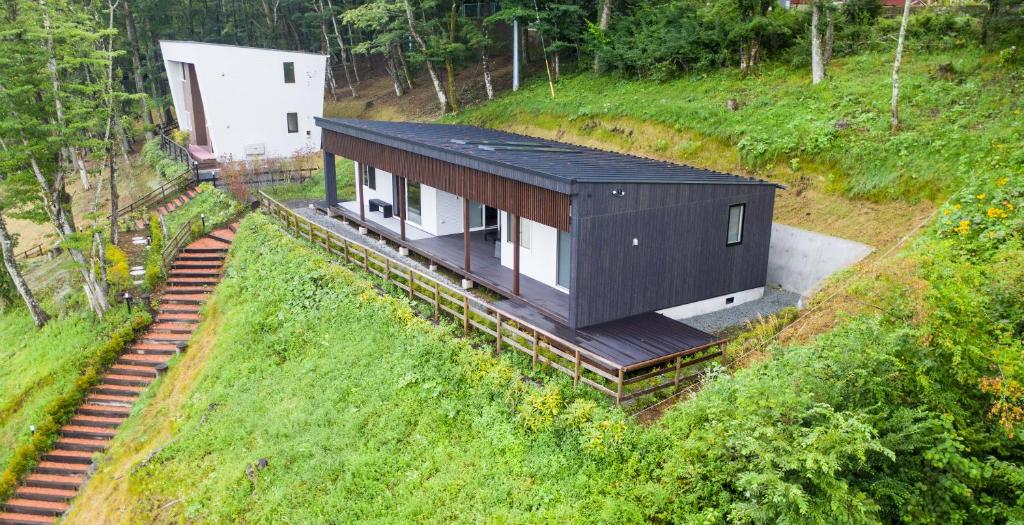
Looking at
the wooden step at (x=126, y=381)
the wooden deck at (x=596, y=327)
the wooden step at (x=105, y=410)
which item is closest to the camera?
the wooden deck at (x=596, y=327)

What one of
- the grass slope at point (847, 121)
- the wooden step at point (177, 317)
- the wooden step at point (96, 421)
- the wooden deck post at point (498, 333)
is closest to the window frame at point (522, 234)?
the wooden deck post at point (498, 333)

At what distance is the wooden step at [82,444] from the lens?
17781 millimetres

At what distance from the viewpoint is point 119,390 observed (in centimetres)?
1948

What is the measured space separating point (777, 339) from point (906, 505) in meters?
4.96

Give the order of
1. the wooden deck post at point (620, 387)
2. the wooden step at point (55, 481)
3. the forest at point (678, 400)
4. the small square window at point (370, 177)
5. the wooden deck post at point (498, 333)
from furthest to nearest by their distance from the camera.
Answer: the small square window at point (370, 177), the wooden step at point (55, 481), the wooden deck post at point (498, 333), the wooden deck post at point (620, 387), the forest at point (678, 400)

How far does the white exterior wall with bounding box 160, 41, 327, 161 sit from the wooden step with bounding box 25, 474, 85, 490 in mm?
19207

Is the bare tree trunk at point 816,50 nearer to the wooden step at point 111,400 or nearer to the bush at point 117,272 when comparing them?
the wooden step at point 111,400

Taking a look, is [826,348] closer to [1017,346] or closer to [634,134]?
[1017,346]

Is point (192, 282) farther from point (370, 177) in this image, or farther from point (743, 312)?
point (743, 312)

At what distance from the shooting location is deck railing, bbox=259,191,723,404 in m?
12.0

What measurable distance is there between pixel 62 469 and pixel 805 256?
19470 millimetres

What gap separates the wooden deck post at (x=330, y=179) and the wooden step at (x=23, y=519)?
13.1 m

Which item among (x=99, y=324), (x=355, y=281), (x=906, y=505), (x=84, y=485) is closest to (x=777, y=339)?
(x=906, y=505)

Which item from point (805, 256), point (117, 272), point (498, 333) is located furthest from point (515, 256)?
point (117, 272)
